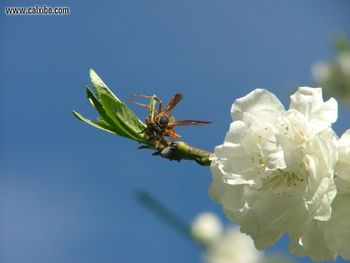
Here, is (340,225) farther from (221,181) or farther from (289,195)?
(221,181)

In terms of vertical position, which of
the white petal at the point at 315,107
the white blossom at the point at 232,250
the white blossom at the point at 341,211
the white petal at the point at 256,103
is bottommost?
the white blossom at the point at 232,250

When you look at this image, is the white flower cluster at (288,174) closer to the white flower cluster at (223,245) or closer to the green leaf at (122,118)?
the green leaf at (122,118)

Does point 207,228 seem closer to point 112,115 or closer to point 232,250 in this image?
point 232,250

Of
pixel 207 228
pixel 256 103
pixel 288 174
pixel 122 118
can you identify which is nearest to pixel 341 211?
pixel 288 174

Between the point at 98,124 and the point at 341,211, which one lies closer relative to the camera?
the point at 341,211

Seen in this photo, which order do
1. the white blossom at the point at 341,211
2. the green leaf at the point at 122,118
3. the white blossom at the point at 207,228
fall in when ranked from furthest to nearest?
the white blossom at the point at 207,228, the green leaf at the point at 122,118, the white blossom at the point at 341,211

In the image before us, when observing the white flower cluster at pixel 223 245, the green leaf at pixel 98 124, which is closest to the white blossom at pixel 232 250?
the white flower cluster at pixel 223 245

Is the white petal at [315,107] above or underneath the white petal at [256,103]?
underneath

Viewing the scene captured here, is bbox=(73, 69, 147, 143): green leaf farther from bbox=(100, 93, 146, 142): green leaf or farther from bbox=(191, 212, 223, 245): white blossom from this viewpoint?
bbox=(191, 212, 223, 245): white blossom
